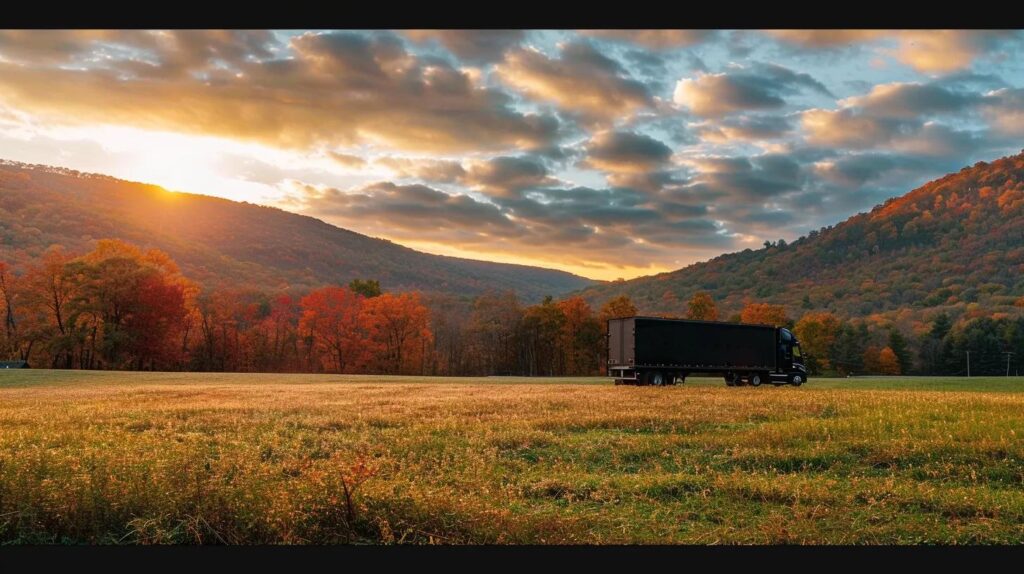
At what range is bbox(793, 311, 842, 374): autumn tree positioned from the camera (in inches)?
4464

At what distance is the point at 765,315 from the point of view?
11400 cm

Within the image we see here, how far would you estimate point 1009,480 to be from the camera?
42.4 feet

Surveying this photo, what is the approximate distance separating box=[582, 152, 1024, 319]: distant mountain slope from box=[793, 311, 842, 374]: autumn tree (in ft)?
49.6

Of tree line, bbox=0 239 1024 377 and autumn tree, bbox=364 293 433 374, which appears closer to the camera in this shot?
tree line, bbox=0 239 1024 377

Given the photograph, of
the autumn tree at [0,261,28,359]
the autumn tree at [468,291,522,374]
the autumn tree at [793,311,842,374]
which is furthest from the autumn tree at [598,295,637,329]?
the autumn tree at [0,261,28,359]

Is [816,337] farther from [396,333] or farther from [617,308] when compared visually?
[396,333]

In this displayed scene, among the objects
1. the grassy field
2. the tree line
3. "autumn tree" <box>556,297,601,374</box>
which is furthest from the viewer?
"autumn tree" <box>556,297,601,374</box>

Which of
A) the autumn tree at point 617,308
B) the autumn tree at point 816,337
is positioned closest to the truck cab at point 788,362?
the autumn tree at point 617,308

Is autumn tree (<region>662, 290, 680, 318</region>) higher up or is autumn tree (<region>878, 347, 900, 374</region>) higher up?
autumn tree (<region>662, 290, 680, 318</region>)

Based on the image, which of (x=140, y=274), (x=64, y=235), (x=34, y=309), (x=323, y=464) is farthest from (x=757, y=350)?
(x=64, y=235)

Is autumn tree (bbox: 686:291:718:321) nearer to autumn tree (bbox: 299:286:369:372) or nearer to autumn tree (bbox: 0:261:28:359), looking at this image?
autumn tree (bbox: 299:286:369:372)

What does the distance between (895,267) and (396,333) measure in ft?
298
